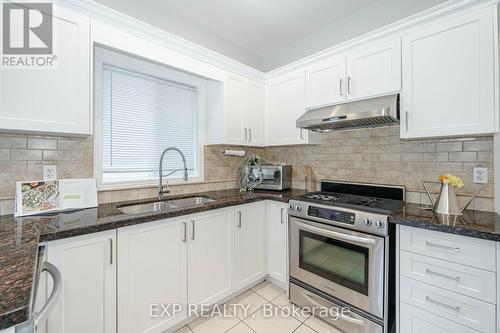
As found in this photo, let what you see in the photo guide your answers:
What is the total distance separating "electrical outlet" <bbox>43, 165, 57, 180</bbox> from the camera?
5.21 feet

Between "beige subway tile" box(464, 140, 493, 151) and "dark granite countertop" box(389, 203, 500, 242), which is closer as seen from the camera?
"dark granite countertop" box(389, 203, 500, 242)

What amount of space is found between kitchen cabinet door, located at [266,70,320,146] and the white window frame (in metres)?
0.78

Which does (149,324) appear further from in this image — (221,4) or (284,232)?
(221,4)

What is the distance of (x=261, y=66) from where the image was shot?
126 inches

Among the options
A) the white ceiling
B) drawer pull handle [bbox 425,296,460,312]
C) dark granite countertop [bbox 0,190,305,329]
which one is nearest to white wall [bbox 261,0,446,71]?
the white ceiling

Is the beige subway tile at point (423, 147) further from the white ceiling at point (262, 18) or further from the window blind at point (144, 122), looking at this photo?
the window blind at point (144, 122)

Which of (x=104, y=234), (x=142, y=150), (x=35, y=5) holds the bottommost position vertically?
(x=104, y=234)

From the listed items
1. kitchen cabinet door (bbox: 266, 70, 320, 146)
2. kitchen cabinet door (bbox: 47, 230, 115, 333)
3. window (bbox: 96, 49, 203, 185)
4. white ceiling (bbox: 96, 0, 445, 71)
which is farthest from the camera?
kitchen cabinet door (bbox: 266, 70, 320, 146)

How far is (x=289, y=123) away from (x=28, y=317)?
93.5 inches

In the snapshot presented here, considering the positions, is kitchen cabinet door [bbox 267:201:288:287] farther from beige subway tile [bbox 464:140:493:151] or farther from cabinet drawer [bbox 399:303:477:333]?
beige subway tile [bbox 464:140:493:151]

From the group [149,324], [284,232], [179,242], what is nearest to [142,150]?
[179,242]

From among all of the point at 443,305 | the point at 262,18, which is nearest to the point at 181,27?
the point at 262,18

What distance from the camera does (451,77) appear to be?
1525 millimetres

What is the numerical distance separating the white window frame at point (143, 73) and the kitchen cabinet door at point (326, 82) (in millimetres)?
1170
